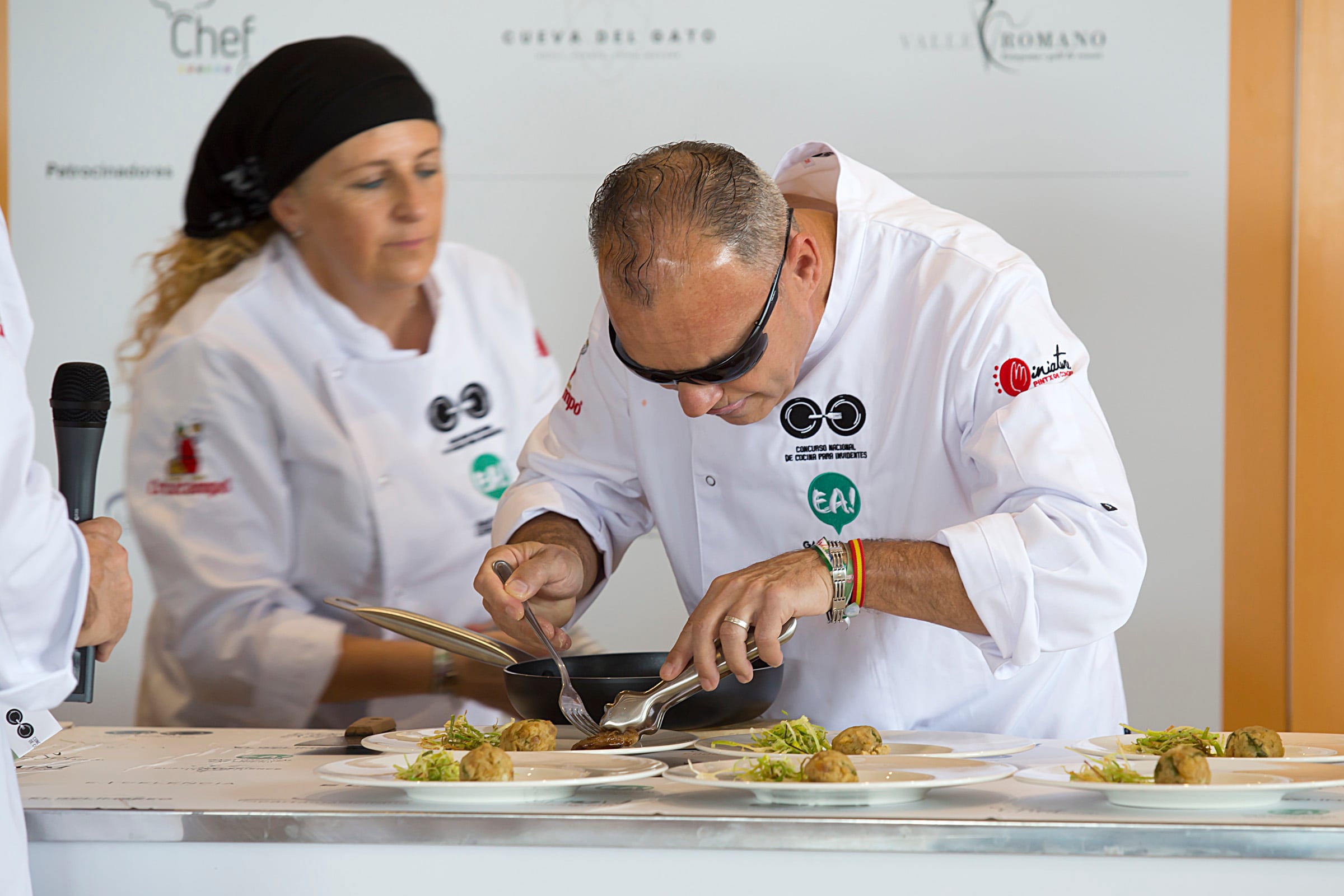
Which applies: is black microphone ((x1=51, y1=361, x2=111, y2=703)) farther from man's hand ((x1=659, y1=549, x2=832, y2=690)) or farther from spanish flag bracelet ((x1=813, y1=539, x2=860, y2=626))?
spanish flag bracelet ((x1=813, y1=539, x2=860, y2=626))

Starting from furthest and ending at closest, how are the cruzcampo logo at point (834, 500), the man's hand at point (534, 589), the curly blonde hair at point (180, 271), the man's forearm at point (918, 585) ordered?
the curly blonde hair at point (180, 271) → the cruzcampo logo at point (834, 500) → the man's hand at point (534, 589) → the man's forearm at point (918, 585)

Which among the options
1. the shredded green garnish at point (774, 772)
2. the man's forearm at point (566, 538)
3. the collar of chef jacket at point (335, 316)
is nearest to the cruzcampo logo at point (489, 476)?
the collar of chef jacket at point (335, 316)

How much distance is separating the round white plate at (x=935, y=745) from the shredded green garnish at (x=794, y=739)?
0.02 m

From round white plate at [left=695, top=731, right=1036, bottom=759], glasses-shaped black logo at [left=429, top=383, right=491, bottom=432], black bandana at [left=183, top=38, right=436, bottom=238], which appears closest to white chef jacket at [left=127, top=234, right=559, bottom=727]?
glasses-shaped black logo at [left=429, top=383, right=491, bottom=432]

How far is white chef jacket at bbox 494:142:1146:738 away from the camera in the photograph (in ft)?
4.82

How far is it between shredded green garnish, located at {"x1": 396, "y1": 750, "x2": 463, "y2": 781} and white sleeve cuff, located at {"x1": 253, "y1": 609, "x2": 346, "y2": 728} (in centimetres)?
170

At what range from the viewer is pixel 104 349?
10.00 ft

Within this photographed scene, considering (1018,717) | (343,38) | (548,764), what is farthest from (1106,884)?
(343,38)

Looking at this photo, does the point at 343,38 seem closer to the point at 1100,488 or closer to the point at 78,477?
the point at 78,477

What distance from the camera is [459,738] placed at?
1.36 metres

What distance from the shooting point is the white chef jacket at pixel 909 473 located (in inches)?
57.9

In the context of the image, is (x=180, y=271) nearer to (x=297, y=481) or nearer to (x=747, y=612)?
(x=297, y=481)

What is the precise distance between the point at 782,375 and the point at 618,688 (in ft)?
1.59

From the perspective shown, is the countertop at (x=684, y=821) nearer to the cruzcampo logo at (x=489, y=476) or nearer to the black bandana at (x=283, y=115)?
the cruzcampo logo at (x=489, y=476)
